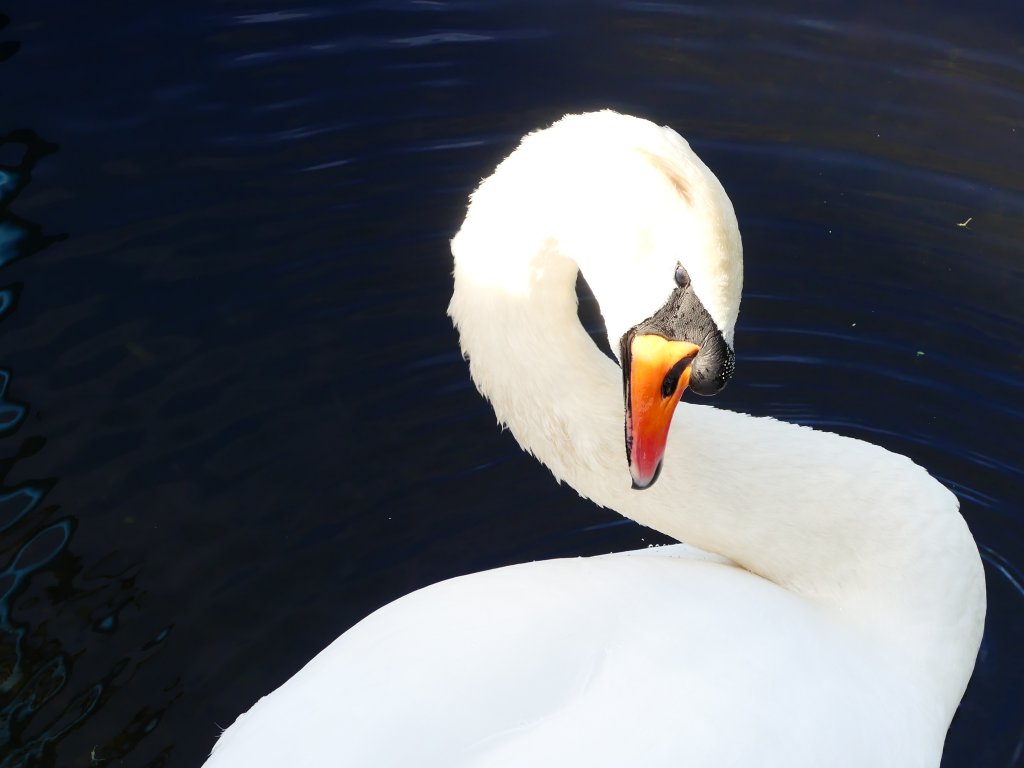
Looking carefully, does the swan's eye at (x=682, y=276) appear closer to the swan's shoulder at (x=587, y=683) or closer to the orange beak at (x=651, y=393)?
the orange beak at (x=651, y=393)

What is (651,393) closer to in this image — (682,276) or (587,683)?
(682,276)

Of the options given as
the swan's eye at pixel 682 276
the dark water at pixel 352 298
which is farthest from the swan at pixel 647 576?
the dark water at pixel 352 298

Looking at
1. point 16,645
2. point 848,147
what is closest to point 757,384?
point 848,147

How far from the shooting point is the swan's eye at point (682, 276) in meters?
3.25

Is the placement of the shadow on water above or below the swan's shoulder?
below

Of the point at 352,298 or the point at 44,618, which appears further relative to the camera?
the point at 352,298

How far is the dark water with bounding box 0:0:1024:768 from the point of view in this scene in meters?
5.13

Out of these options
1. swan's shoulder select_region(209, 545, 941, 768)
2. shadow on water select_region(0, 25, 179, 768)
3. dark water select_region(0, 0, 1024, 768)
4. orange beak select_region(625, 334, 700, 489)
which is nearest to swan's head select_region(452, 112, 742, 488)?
orange beak select_region(625, 334, 700, 489)

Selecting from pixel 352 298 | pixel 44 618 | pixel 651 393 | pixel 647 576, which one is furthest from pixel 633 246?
pixel 352 298

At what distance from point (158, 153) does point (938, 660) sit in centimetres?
482

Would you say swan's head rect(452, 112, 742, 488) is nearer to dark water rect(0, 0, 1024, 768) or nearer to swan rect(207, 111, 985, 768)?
swan rect(207, 111, 985, 768)

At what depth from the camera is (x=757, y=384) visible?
6.18 meters

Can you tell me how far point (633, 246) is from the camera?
11.1 ft

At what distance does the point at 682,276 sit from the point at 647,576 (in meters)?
1.05
